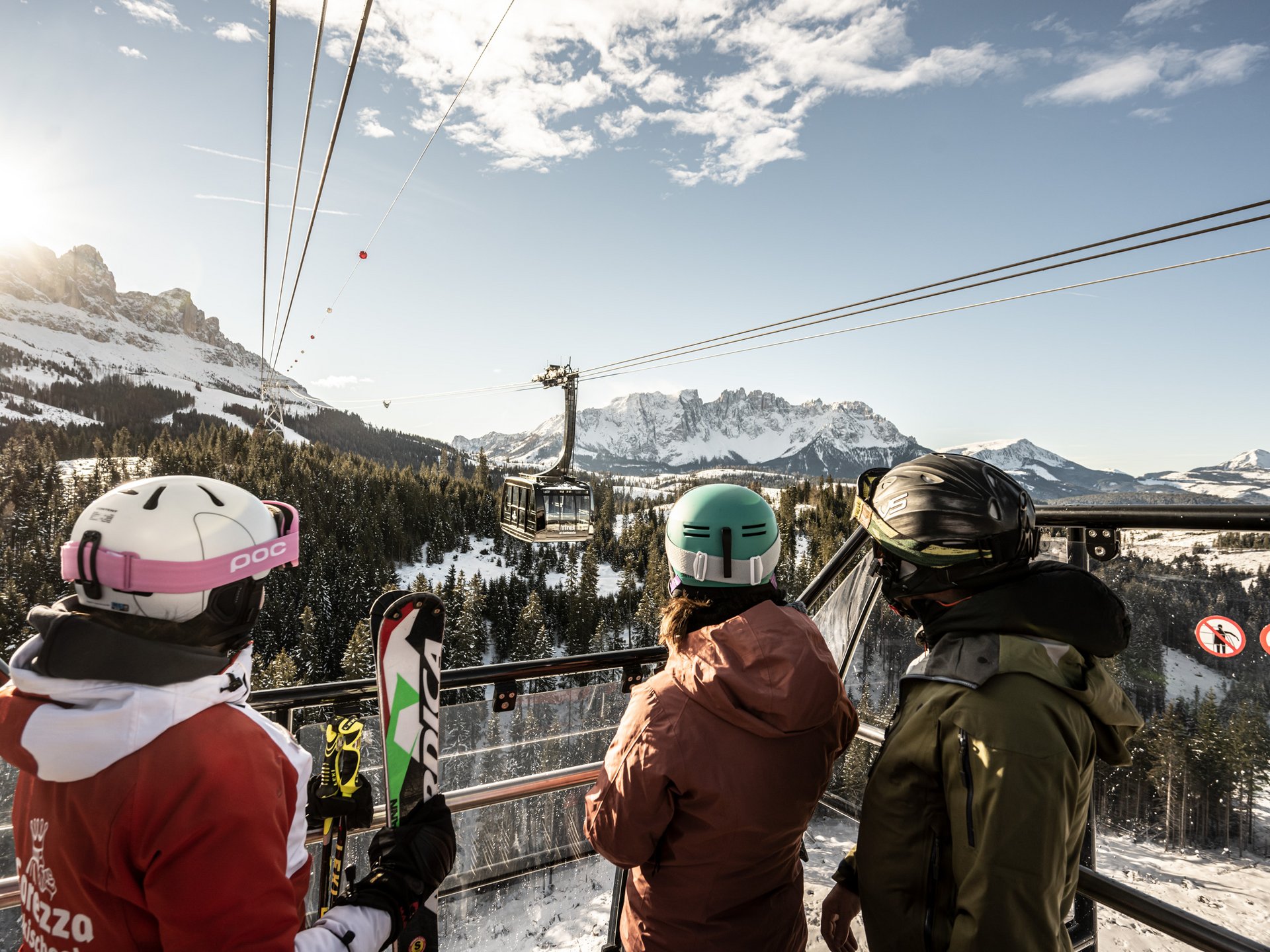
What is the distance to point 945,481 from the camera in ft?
5.41

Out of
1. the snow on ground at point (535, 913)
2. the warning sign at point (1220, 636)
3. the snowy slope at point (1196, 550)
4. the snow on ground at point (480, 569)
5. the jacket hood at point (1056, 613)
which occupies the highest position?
the snowy slope at point (1196, 550)

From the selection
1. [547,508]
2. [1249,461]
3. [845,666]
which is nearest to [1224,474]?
[1249,461]

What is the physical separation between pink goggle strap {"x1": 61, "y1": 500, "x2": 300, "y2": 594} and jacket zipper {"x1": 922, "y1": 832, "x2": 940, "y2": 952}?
178 centimetres

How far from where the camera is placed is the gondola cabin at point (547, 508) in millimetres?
16797

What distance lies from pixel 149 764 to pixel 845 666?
285 cm

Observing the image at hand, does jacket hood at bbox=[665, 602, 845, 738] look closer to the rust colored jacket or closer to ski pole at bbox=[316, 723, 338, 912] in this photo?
the rust colored jacket

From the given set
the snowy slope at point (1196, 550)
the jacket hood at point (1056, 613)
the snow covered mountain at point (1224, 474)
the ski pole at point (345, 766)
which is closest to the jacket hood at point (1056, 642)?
the jacket hood at point (1056, 613)

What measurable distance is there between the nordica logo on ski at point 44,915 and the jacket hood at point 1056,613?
1970mm

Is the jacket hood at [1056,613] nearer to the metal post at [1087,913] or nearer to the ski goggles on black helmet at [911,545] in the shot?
the ski goggles on black helmet at [911,545]

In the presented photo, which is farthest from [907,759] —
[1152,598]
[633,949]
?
[1152,598]

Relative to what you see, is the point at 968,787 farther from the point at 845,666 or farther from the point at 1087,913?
the point at 845,666

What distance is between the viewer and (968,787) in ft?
4.20

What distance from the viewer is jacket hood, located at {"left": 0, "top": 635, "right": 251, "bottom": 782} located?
118cm

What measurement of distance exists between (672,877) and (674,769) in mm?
415
